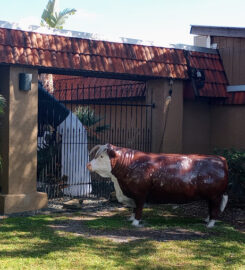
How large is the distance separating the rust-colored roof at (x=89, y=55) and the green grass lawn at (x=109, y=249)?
323 cm

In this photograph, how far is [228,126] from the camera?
13.0 meters

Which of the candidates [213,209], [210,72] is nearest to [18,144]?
[213,209]

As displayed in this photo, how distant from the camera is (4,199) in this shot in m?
9.83

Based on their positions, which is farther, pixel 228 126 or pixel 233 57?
pixel 228 126

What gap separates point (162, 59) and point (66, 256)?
6416 mm

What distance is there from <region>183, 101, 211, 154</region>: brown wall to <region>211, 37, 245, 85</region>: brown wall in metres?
1.08

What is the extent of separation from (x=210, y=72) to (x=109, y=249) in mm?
6883

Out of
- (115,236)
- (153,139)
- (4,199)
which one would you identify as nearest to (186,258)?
(115,236)

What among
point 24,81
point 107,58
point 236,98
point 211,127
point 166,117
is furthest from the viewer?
point 211,127

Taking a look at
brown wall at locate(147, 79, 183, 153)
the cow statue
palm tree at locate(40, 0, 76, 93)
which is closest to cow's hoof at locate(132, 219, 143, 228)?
the cow statue

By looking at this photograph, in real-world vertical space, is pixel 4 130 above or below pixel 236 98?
below

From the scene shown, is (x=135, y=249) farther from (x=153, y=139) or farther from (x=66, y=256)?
(x=153, y=139)

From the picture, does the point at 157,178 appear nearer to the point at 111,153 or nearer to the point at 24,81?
the point at 111,153

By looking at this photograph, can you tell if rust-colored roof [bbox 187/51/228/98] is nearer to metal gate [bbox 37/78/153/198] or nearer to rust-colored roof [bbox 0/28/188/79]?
rust-colored roof [bbox 0/28/188/79]
